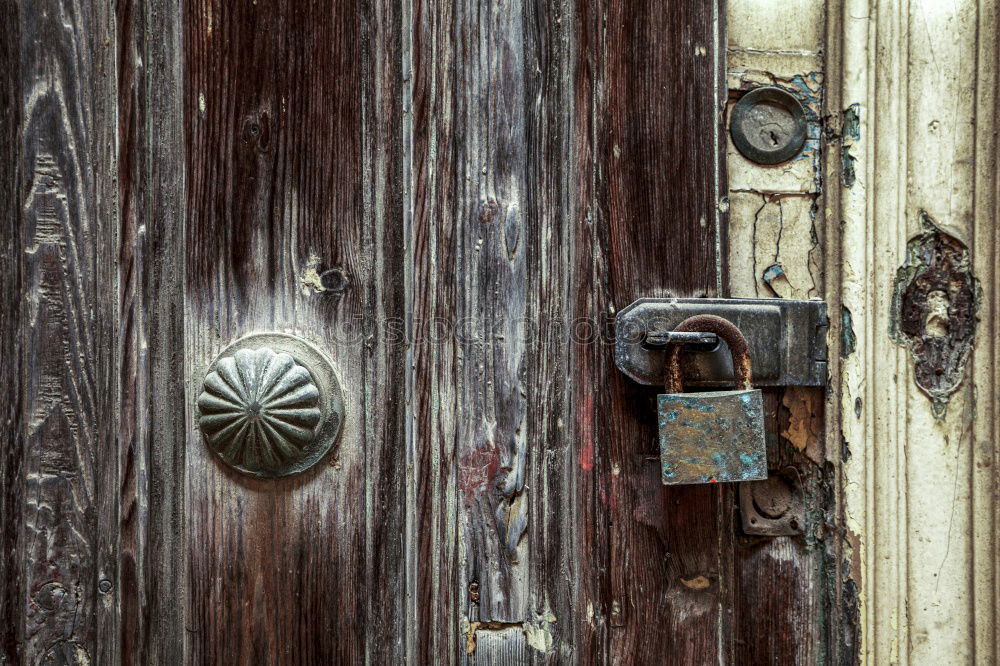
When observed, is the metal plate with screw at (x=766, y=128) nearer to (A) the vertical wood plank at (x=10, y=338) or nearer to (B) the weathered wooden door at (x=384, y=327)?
(B) the weathered wooden door at (x=384, y=327)

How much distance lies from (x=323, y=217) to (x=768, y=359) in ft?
1.71

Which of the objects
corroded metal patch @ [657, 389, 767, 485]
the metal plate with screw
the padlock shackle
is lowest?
corroded metal patch @ [657, 389, 767, 485]

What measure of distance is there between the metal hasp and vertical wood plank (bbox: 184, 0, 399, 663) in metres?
0.27

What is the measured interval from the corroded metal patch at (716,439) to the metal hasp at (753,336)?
66 millimetres

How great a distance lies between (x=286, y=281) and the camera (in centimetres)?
69

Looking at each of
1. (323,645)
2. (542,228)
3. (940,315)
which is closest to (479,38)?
(542,228)

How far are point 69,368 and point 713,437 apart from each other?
27.7 inches

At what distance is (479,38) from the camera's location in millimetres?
690

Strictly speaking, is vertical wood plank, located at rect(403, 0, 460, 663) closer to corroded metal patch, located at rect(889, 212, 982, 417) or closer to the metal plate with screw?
the metal plate with screw

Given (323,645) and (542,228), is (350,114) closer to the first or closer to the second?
(542,228)

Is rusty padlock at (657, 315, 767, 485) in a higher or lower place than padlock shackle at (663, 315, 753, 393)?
lower

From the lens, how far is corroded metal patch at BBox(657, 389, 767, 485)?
23.4 inches

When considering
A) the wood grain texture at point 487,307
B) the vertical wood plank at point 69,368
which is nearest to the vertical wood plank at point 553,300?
the wood grain texture at point 487,307

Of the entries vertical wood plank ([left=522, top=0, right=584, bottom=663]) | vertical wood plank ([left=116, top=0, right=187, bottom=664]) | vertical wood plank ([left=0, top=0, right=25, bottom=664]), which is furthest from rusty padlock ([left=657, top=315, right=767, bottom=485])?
vertical wood plank ([left=0, top=0, right=25, bottom=664])
